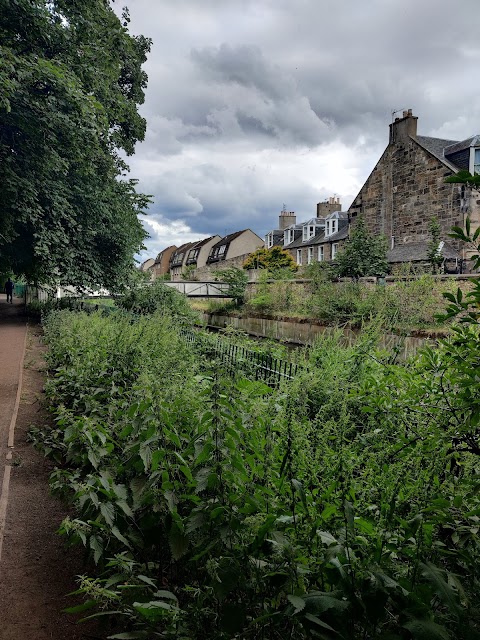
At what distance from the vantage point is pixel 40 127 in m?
13.4

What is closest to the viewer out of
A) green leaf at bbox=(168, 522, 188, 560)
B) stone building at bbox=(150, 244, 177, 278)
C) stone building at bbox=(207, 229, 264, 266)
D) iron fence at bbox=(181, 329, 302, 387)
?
green leaf at bbox=(168, 522, 188, 560)

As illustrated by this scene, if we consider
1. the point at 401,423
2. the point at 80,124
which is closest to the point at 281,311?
the point at 80,124

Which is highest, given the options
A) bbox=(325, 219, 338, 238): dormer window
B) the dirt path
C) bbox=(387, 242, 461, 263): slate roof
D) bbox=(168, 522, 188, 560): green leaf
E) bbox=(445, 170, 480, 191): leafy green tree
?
bbox=(325, 219, 338, 238): dormer window

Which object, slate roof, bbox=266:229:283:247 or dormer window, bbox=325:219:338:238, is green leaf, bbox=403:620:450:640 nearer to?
dormer window, bbox=325:219:338:238

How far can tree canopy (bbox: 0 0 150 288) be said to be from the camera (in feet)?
42.3

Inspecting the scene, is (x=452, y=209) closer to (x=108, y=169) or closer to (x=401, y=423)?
(x=108, y=169)

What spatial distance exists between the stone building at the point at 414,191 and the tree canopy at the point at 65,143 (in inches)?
607

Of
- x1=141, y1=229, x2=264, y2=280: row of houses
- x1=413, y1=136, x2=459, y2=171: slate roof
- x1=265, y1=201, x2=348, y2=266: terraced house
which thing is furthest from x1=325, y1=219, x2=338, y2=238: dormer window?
x1=141, y1=229, x2=264, y2=280: row of houses

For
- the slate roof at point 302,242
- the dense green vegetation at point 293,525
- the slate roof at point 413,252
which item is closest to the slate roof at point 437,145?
the slate roof at point 413,252

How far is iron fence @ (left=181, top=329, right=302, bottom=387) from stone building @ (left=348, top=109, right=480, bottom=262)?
58.2 ft

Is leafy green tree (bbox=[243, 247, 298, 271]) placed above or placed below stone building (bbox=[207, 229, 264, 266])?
below

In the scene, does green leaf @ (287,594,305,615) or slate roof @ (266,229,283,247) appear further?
slate roof @ (266,229,283,247)

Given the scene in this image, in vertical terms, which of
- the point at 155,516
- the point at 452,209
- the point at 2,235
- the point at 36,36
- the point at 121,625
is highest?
the point at 36,36

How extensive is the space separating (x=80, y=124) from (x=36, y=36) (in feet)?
10.0
